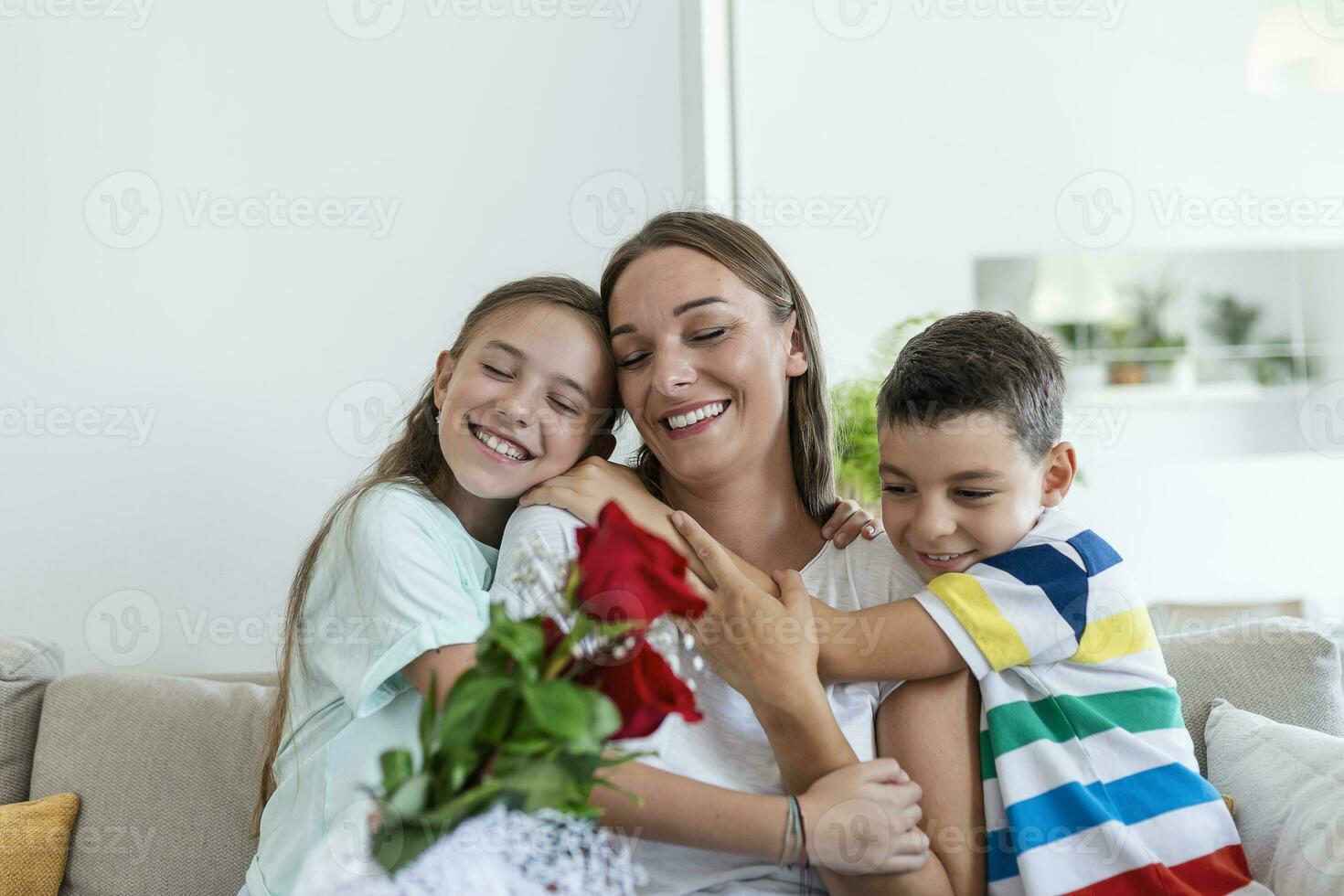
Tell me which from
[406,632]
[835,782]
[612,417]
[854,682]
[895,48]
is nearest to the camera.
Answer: [835,782]

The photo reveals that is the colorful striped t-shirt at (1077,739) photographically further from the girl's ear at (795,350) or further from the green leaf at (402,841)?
the green leaf at (402,841)

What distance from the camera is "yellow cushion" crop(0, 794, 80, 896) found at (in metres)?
1.83

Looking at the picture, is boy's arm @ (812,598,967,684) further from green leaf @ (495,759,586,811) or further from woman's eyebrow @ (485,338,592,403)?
green leaf @ (495,759,586,811)

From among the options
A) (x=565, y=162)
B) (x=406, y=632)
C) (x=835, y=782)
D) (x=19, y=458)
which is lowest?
(x=835, y=782)

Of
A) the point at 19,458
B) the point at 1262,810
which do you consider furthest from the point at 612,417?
the point at 19,458

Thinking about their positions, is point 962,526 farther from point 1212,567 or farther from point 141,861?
point 1212,567

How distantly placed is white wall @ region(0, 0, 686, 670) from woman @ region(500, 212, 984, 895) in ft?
3.64

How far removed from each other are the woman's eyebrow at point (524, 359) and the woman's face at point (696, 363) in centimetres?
6

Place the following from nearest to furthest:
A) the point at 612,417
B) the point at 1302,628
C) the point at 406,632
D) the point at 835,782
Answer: the point at 835,782
the point at 406,632
the point at 612,417
the point at 1302,628

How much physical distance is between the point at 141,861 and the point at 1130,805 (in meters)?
1.60

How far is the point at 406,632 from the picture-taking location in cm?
125

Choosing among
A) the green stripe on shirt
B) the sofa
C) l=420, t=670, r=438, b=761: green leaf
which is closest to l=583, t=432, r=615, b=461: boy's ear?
the green stripe on shirt

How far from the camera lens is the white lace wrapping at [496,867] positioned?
64cm

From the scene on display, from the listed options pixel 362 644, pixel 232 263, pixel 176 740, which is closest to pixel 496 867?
pixel 362 644
